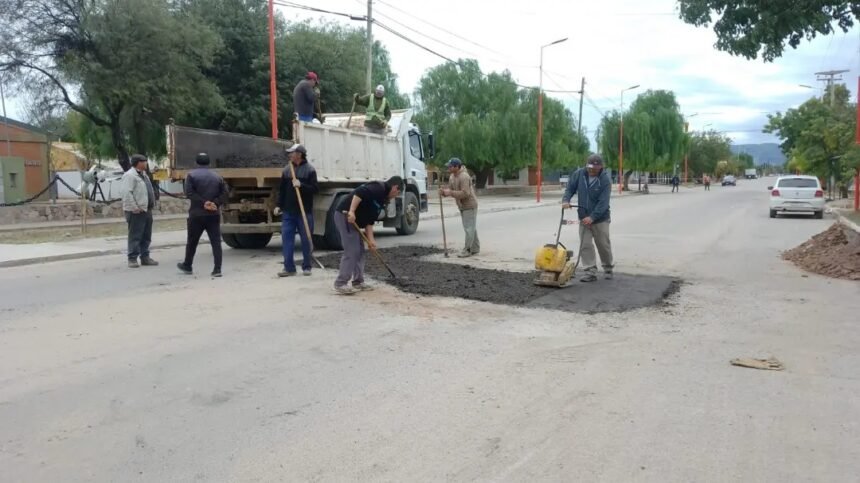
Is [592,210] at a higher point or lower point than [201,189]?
lower

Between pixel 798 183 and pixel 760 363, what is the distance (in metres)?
20.8

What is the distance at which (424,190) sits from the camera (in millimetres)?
16828

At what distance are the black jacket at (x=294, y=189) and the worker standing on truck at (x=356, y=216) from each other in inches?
59.4

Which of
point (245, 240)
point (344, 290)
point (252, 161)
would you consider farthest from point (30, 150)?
Result: point (344, 290)

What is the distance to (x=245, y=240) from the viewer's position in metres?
13.3

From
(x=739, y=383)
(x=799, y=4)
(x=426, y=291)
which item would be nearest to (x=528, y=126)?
(x=799, y=4)

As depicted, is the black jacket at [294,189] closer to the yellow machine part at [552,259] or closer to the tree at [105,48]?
the yellow machine part at [552,259]

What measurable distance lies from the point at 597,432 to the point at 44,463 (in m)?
3.14

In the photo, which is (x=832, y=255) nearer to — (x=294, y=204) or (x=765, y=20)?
(x=765, y=20)

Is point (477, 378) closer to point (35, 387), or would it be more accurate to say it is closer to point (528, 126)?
point (35, 387)

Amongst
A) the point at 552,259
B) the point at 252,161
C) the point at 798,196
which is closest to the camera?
the point at 552,259

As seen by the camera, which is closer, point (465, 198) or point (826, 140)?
point (465, 198)

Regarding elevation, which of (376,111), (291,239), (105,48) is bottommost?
(291,239)

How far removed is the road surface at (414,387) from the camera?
12.0ft
